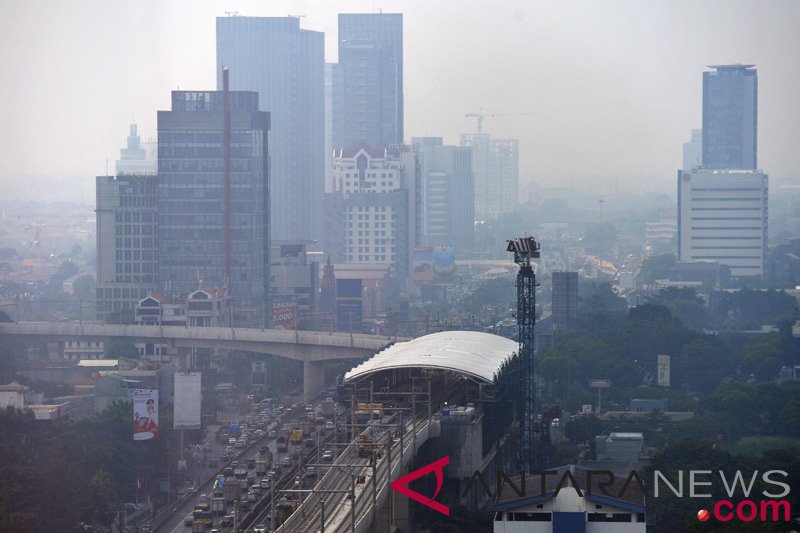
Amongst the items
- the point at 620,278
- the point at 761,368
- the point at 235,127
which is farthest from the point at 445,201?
the point at 761,368

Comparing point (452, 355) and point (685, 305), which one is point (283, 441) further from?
point (685, 305)

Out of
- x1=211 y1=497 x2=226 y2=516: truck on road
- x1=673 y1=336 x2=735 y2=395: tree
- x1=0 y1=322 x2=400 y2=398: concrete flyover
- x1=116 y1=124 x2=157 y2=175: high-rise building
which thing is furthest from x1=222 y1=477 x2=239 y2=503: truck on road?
x1=116 y1=124 x2=157 y2=175: high-rise building

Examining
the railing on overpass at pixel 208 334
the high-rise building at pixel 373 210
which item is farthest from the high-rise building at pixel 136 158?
the railing on overpass at pixel 208 334

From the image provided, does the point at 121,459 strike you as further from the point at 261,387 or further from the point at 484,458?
the point at 261,387

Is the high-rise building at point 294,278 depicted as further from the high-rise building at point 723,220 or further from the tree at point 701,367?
the high-rise building at point 723,220

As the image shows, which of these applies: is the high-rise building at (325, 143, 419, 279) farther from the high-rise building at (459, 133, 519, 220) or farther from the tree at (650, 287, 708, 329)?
the tree at (650, 287, 708, 329)
